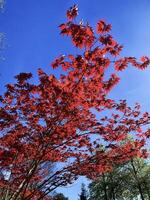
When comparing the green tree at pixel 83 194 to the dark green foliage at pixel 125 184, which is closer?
the dark green foliage at pixel 125 184

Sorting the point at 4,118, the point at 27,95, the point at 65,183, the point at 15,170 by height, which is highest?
the point at 27,95

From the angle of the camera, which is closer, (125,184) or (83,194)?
(125,184)

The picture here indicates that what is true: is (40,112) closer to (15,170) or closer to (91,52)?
(91,52)

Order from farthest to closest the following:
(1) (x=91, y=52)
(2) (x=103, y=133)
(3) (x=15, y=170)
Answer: (3) (x=15, y=170) < (2) (x=103, y=133) < (1) (x=91, y=52)

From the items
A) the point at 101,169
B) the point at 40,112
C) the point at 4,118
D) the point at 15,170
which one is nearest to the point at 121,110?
the point at 101,169

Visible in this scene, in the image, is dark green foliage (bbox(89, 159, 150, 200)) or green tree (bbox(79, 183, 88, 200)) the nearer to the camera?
dark green foliage (bbox(89, 159, 150, 200))

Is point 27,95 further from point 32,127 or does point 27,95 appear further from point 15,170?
point 15,170

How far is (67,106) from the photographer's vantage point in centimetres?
846

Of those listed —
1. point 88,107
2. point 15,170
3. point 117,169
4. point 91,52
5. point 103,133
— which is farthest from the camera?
point 117,169

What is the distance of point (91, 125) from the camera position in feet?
33.1

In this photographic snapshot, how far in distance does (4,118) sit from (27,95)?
1.23 meters

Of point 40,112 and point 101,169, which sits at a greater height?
point 40,112

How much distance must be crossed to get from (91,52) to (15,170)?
696 cm

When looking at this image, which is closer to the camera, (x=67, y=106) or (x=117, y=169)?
(x=67, y=106)
